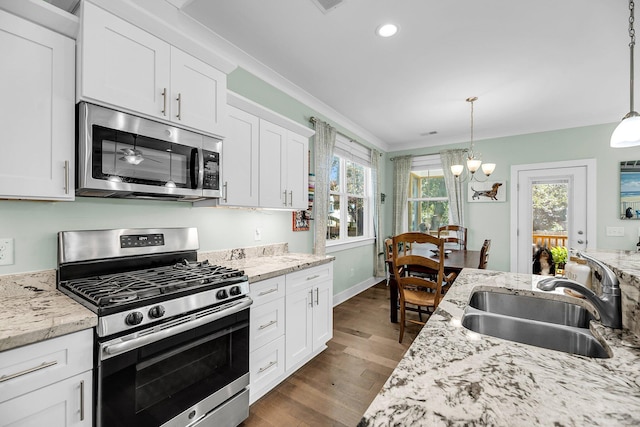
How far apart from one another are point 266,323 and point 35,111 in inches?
66.0

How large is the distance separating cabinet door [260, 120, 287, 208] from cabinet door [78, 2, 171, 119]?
83cm

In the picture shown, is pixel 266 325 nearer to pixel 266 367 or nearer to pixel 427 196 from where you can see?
pixel 266 367

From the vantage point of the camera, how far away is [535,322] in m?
1.07

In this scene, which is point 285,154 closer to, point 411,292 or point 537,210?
point 411,292

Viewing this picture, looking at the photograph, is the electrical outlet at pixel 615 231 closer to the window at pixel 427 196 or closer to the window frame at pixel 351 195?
the window at pixel 427 196

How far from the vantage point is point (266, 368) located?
1964 millimetres

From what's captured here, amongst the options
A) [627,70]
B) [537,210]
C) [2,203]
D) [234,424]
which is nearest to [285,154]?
[2,203]

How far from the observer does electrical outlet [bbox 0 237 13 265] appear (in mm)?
1355

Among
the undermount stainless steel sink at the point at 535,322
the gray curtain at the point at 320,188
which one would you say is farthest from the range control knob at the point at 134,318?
the gray curtain at the point at 320,188

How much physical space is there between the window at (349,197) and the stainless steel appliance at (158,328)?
7.74 feet

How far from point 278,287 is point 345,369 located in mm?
972

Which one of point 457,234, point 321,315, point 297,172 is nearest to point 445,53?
point 297,172

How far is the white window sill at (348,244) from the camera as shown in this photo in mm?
3831

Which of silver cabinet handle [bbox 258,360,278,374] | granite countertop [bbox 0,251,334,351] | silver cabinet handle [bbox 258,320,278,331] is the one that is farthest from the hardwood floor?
granite countertop [bbox 0,251,334,351]
